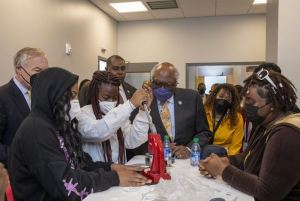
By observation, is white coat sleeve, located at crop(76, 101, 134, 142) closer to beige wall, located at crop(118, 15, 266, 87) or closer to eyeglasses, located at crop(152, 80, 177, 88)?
eyeglasses, located at crop(152, 80, 177, 88)

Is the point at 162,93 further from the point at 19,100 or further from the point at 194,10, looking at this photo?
the point at 194,10

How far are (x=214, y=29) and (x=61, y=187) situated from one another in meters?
5.49

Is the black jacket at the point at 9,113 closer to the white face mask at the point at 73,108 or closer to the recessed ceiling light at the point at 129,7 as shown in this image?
the white face mask at the point at 73,108

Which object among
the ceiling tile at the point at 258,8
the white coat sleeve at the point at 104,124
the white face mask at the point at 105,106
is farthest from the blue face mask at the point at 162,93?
the ceiling tile at the point at 258,8

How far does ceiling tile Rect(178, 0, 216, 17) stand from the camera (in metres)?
5.26

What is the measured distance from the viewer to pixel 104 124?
5.92 feet

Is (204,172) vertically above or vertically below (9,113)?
below

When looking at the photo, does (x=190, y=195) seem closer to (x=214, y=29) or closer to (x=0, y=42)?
(x=0, y=42)

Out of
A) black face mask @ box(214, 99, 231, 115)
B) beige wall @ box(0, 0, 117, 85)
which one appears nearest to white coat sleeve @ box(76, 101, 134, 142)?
black face mask @ box(214, 99, 231, 115)

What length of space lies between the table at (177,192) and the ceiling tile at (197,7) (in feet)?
13.7

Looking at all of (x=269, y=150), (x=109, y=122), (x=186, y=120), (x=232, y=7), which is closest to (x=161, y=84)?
(x=186, y=120)

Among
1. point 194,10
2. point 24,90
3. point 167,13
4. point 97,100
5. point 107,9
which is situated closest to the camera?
point 97,100

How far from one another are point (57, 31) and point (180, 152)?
2.71m

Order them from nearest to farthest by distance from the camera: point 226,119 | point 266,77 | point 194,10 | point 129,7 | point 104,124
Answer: point 266,77 → point 104,124 → point 226,119 → point 129,7 → point 194,10
